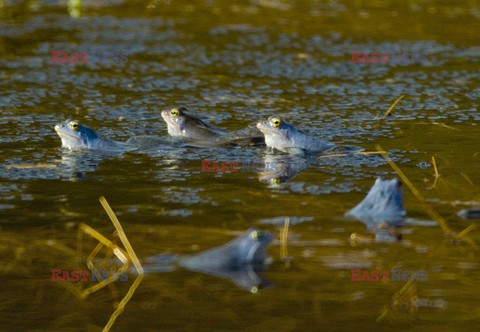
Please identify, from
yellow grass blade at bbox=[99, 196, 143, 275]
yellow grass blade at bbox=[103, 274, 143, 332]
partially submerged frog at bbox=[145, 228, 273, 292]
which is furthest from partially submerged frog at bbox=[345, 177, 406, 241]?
yellow grass blade at bbox=[103, 274, 143, 332]

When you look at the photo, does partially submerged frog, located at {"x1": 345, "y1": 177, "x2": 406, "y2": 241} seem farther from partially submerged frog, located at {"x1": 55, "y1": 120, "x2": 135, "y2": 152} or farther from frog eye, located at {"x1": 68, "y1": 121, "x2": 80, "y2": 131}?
frog eye, located at {"x1": 68, "y1": 121, "x2": 80, "y2": 131}

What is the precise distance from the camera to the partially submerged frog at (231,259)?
17.6 ft

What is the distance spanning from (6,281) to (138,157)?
304 cm

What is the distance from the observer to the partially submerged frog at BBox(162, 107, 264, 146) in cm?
859

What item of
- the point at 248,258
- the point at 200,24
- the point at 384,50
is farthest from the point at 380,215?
the point at 200,24

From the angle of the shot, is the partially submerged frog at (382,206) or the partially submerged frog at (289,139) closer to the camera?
the partially submerged frog at (382,206)

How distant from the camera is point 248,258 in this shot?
18.0 feet

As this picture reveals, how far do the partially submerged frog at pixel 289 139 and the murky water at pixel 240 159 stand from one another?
0.15 metres

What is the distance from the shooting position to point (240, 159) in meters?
8.06

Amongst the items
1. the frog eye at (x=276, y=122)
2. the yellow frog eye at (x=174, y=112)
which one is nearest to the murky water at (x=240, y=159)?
the frog eye at (x=276, y=122)

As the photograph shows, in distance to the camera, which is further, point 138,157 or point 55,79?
point 55,79

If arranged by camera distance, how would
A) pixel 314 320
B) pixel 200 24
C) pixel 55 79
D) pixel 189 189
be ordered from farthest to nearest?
pixel 200 24, pixel 55 79, pixel 189 189, pixel 314 320

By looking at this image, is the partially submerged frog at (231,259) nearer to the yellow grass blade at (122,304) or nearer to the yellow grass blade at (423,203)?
the yellow grass blade at (122,304)

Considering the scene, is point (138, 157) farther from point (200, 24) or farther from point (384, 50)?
point (200, 24)
